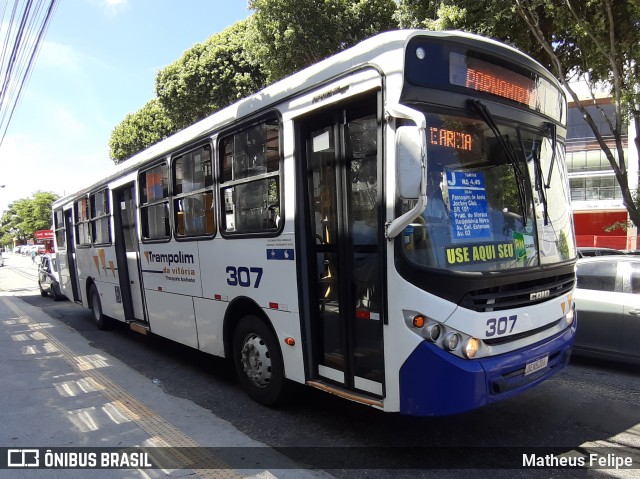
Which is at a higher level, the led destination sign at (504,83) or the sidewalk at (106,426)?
the led destination sign at (504,83)

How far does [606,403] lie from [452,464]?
7.18 ft

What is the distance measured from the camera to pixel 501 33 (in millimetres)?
9359

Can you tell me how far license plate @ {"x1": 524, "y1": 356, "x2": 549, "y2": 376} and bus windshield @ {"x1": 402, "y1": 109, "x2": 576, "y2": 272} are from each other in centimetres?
72

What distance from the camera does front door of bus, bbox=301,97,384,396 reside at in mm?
3447

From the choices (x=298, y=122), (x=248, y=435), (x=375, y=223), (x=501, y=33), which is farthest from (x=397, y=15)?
(x=248, y=435)

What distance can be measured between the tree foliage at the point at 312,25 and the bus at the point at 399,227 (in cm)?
886

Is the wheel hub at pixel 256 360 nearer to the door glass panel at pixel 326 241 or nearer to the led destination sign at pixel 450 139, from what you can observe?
the door glass panel at pixel 326 241

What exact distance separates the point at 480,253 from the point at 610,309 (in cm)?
318

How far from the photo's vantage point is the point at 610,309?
17.7 feet

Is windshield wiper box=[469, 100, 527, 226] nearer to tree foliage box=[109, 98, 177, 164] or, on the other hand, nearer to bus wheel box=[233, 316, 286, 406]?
bus wheel box=[233, 316, 286, 406]

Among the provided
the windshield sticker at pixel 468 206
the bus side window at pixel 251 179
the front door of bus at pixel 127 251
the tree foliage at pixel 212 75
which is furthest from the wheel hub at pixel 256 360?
the tree foliage at pixel 212 75

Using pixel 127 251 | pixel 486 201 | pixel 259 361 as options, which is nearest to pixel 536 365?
pixel 486 201

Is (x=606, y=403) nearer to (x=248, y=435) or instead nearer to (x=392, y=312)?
(x=392, y=312)

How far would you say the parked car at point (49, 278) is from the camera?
1512cm
